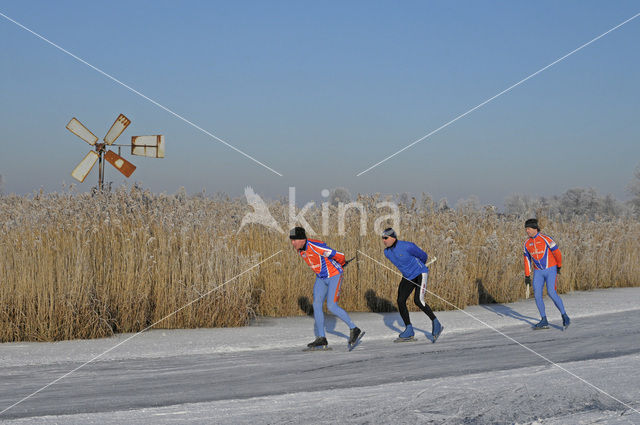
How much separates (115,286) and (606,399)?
799cm

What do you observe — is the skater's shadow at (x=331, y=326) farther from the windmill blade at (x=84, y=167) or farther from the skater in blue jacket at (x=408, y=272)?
the windmill blade at (x=84, y=167)

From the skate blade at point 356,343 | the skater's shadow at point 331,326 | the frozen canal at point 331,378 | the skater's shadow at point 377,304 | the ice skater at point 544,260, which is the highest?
the ice skater at point 544,260

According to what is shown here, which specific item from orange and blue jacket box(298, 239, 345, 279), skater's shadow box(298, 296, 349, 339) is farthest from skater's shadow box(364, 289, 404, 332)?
orange and blue jacket box(298, 239, 345, 279)

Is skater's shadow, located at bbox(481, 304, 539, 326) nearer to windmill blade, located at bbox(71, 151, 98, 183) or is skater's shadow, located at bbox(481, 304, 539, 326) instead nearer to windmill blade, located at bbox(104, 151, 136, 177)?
windmill blade, located at bbox(104, 151, 136, 177)

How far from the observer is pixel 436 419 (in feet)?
19.6

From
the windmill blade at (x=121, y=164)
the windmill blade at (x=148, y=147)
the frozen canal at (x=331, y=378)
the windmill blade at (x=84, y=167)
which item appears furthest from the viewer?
the windmill blade at (x=148, y=147)

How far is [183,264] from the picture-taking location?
38.9ft

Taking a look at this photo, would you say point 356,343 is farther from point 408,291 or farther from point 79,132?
point 79,132

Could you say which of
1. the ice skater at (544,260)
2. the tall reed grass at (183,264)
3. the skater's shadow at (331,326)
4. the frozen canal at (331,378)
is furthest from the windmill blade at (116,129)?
the ice skater at (544,260)

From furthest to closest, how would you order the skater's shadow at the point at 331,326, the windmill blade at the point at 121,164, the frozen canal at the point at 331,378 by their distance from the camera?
1. the windmill blade at the point at 121,164
2. the skater's shadow at the point at 331,326
3. the frozen canal at the point at 331,378

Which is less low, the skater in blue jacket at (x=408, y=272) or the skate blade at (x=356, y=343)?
the skater in blue jacket at (x=408, y=272)

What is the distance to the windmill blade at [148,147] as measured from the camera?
2753 cm

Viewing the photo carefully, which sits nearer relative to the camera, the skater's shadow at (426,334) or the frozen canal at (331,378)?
the frozen canal at (331,378)

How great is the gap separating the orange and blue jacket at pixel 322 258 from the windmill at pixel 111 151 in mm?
18750
